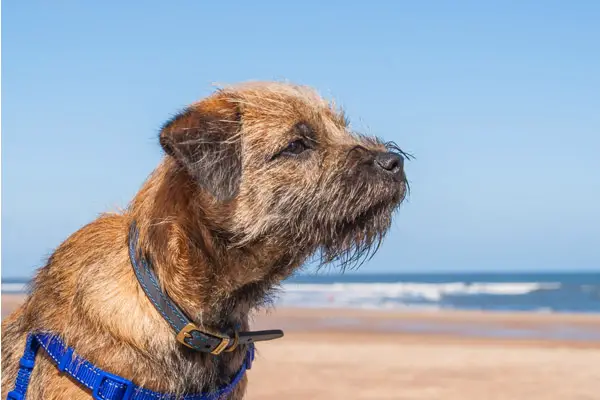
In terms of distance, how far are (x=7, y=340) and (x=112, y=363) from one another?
1.00 metres

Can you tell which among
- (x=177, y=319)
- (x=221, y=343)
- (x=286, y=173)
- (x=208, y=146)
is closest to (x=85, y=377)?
(x=177, y=319)

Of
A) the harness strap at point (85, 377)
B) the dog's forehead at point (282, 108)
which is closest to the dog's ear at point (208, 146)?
the dog's forehead at point (282, 108)

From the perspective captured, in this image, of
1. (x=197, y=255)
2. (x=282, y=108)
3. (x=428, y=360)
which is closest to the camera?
(x=197, y=255)

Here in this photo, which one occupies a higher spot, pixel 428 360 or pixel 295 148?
pixel 295 148

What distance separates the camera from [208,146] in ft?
12.2

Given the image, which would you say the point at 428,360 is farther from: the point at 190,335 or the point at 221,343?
the point at 190,335

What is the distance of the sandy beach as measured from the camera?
36.9 ft

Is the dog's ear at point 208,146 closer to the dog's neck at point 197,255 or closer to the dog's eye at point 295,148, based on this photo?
the dog's neck at point 197,255

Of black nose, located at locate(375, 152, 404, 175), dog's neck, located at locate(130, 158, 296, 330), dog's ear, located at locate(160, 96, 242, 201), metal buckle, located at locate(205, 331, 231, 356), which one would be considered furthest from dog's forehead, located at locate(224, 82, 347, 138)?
metal buckle, located at locate(205, 331, 231, 356)

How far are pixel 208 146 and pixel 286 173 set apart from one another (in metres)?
0.43

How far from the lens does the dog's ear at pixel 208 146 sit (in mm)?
3594

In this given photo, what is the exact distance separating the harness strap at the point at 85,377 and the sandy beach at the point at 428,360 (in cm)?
395

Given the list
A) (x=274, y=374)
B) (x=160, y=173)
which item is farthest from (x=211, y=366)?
(x=274, y=374)

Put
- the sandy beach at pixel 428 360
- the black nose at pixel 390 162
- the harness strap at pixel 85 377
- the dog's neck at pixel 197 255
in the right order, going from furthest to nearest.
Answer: the sandy beach at pixel 428 360 → the black nose at pixel 390 162 → the dog's neck at pixel 197 255 → the harness strap at pixel 85 377
